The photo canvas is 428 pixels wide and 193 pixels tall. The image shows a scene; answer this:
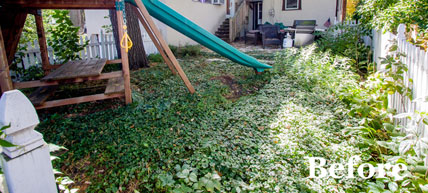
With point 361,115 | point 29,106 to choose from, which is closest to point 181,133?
point 29,106

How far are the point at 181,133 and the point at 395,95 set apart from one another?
9.64ft

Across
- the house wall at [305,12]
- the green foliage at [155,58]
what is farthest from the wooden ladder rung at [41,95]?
the house wall at [305,12]

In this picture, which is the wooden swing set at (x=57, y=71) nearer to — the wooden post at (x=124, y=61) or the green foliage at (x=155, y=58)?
the wooden post at (x=124, y=61)

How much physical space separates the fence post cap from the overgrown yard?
4.21 ft

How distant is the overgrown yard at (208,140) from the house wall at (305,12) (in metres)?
10.5

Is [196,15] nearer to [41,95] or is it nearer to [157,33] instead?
[157,33]

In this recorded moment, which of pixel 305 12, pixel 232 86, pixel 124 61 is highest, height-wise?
pixel 305 12

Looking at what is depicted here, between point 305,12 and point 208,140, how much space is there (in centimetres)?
1352

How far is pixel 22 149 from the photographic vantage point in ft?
4.19

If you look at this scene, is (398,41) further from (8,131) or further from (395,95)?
(8,131)

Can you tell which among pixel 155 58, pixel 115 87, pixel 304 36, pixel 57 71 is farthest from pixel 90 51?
pixel 304 36

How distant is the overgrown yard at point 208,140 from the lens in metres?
2.54

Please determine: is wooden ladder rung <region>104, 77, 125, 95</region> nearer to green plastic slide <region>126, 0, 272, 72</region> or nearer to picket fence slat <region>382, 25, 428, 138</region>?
green plastic slide <region>126, 0, 272, 72</region>

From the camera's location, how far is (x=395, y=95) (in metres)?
3.66
